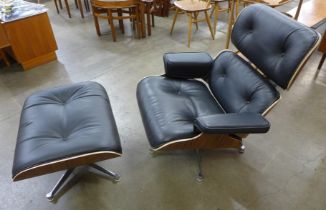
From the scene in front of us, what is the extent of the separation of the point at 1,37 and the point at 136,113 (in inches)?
64.2

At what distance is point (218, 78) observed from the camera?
5.41 ft

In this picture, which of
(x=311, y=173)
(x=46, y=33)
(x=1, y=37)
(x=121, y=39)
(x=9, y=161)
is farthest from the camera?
(x=121, y=39)

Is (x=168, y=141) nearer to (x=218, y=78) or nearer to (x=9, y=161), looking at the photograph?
(x=218, y=78)

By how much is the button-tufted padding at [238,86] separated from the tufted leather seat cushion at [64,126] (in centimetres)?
73

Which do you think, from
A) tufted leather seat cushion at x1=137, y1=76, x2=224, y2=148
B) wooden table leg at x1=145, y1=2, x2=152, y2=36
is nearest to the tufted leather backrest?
tufted leather seat cushion at x1=137, y1=76, x2=224, y2=148

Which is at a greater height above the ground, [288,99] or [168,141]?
[168,141]

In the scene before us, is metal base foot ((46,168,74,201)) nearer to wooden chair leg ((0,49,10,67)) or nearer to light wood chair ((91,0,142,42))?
wooden chair leg ((0,49,10,67))

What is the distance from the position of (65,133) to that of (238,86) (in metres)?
1.07

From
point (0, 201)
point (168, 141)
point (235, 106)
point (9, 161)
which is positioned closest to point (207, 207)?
point (168, 141)

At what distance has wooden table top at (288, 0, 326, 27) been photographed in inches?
104

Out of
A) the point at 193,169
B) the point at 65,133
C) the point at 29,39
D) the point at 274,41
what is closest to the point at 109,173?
the point at 65,133

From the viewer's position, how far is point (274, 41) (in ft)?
4.22

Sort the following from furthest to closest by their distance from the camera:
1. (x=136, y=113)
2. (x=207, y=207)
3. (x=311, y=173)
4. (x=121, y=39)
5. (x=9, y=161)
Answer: (x=121, y=39), (x=136, y=113), (x=9, y=161), (x=311, y=173), (x=207, y=207)

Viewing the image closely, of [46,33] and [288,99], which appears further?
[46,33]
